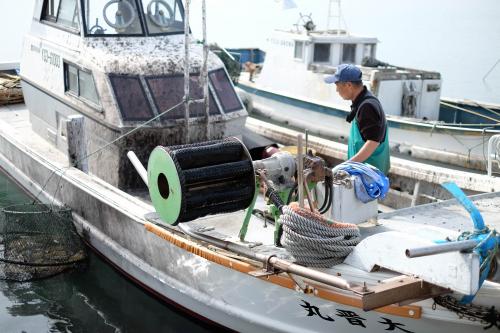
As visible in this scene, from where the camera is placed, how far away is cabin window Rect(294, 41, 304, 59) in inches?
650

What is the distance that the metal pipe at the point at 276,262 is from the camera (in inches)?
185

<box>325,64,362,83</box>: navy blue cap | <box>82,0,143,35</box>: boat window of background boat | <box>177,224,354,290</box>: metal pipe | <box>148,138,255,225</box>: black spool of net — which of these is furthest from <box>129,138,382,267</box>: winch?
<box>82,0,143,35</box>: boat window of background boat

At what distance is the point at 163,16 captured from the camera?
30.5ft

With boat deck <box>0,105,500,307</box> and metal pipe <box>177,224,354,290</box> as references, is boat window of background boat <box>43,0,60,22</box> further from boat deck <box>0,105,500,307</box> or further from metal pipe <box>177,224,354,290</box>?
metal pipe <box>177,224,354,290</box>

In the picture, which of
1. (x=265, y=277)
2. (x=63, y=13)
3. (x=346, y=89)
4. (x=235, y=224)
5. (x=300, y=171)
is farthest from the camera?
(x=63, y=13)

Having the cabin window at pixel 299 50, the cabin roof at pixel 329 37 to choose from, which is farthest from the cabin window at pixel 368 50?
the cabin window at pixel 299 50

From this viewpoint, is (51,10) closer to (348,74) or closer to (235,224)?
(235,224)

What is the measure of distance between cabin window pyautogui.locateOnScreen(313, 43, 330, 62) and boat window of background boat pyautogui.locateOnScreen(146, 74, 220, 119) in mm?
8390

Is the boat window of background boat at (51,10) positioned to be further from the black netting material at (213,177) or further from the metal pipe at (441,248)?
the metal pipe at (441,248)

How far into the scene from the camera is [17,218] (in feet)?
26.4

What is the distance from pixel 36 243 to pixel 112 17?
3.18 metres

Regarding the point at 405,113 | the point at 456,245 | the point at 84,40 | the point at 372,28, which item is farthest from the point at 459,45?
the point at 456,245

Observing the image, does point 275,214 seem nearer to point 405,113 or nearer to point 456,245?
point 456,245

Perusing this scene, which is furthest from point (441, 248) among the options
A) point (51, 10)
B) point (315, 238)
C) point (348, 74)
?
point (51, 10)
